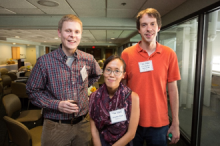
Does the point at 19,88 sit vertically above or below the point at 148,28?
below

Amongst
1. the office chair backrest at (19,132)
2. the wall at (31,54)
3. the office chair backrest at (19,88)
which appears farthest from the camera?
the wall at (31,54)

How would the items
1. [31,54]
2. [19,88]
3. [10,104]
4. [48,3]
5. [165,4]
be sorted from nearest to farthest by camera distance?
[10,104], [165,4], [48,3], [19,88], [31,54]

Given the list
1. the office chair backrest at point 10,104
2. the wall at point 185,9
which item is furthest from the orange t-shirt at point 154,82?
the office chair backrest at point 10,104

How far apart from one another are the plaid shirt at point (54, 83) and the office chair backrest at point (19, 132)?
0.58m

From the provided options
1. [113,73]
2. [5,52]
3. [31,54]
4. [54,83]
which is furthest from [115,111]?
[31,54]

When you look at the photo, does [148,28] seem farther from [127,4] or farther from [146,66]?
[127,4]

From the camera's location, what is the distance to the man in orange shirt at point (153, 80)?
1234 millimetres

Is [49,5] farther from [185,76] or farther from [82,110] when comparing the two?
[185,76]

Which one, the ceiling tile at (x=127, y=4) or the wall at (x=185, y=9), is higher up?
the ceiling tile at (x=127, y=4)

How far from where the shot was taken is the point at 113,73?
3.91 ft

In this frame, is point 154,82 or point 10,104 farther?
point 10,104

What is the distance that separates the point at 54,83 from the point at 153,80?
2.68ft

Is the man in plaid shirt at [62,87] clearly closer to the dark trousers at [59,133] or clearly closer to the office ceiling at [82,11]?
the dark trousers at [59,133]

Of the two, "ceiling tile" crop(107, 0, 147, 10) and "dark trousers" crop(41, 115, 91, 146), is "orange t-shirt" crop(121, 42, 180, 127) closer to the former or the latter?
"dark trousers" crop(41, 115, 91, 146)
